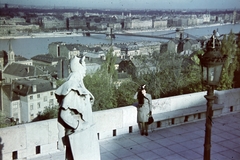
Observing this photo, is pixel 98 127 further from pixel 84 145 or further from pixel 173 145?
pixel 84 145

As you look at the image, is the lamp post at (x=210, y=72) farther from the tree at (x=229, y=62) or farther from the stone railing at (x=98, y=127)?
the tree at (x=229, y=62)

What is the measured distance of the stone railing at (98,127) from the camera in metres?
5.05

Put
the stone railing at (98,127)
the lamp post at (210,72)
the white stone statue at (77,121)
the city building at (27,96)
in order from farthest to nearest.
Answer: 1. the city building at (27,96)
2. the stone railing at (98,127)
3. the lamp post at (210,72)
4. the white stone statue at (77,121)

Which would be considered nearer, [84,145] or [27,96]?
[84,145]

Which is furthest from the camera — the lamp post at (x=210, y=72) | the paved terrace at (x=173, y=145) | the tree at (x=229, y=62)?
the tree at (x=229, y=62)

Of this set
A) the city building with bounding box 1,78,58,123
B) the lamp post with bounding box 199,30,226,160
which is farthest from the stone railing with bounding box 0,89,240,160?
the city building with bounding box 1,78,58,123

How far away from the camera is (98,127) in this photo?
607 centimetres

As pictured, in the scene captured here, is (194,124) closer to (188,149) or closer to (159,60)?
(188,149)

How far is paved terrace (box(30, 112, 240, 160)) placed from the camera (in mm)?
5609

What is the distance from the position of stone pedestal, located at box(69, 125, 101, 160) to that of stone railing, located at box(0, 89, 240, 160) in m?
1.71

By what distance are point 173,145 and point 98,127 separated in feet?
4.68

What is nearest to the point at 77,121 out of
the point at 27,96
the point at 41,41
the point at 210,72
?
the point at 210,72

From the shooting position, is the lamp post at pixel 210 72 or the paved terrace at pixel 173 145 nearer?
the lamp post at pixel 210 72

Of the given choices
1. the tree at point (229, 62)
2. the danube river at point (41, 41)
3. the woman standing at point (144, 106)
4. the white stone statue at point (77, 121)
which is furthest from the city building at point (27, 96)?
the white stone statue at point (77, 121)
